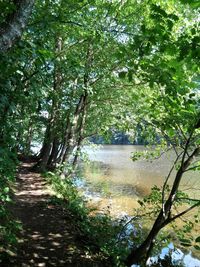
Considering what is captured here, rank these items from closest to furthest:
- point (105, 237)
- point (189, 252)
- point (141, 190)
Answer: point (105, 237), point (189, 252), point (141, 190)

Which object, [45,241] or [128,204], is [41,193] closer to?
[45,241]

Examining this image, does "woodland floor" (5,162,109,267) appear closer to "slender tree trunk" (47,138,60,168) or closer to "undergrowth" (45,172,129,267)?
"undergrowth" (45,172,129,267)

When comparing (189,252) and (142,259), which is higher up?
(142,259)

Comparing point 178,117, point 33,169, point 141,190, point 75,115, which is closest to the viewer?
point 178,117

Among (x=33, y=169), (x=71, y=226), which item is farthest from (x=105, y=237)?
(x=33, y=169)

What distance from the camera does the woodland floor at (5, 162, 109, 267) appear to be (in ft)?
19.4

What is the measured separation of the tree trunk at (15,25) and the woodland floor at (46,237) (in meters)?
3.56

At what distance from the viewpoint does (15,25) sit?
14.1 ft

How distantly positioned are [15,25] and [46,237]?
4762mm

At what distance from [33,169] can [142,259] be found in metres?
12.3

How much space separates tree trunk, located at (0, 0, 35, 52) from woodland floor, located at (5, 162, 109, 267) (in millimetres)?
3564

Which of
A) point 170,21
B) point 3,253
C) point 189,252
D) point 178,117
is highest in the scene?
point 170,21

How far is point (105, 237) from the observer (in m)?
8.09

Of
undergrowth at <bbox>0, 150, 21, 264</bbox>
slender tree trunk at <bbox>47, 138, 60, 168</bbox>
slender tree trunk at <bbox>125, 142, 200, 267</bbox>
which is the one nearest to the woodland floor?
undergrowth at <bbox>0, 150, 21, 264</bbox>
